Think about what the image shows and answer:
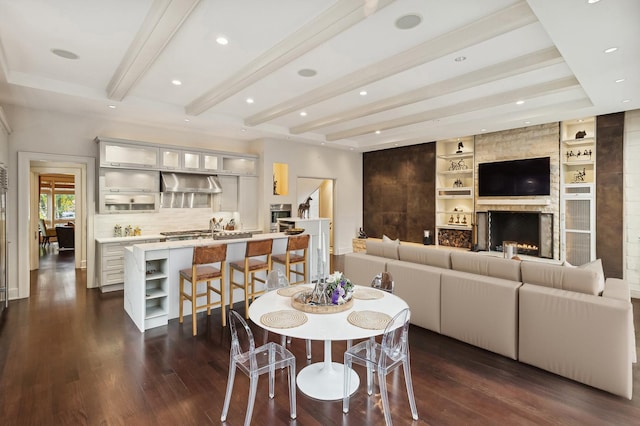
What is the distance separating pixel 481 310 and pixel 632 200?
14.1ft

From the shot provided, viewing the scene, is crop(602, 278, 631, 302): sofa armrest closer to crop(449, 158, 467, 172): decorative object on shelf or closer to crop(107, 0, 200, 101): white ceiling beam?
crop(107, 0, 200, 101): white ceiling beam

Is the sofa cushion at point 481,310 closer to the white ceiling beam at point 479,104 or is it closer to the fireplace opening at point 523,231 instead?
the white ceiling beam at point 479,104

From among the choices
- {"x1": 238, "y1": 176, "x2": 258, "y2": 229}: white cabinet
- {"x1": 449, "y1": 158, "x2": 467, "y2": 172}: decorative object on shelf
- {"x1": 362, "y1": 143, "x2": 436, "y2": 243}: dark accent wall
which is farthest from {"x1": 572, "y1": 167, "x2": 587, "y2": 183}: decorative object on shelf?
{"x1": 238, "y1": 176, "x2": 258, "y2": 229}: white cabinet

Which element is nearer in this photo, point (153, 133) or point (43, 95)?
point (43, 95)

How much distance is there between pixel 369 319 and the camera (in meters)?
2.30

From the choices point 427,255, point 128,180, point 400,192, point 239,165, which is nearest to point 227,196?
point 239,165

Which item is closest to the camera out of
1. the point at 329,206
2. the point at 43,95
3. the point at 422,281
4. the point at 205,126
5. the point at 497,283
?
the point at 497,283

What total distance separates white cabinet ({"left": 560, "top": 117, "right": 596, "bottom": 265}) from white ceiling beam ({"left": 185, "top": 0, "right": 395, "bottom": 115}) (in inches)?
216

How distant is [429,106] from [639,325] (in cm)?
405

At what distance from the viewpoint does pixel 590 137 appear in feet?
19.0

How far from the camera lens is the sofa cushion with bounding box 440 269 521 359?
3.00m

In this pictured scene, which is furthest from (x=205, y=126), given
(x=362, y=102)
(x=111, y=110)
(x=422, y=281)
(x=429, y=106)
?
(x=422, y=281)

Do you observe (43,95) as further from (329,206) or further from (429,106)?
(329,206)

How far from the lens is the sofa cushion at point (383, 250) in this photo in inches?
164
